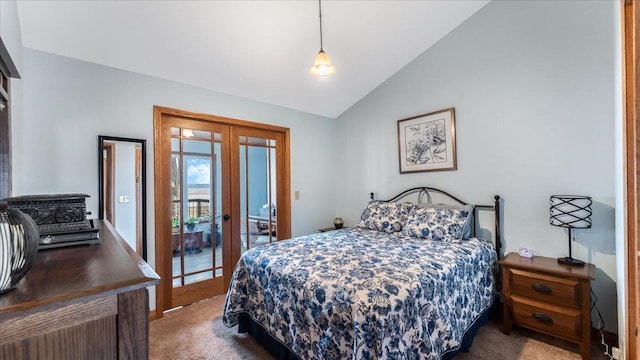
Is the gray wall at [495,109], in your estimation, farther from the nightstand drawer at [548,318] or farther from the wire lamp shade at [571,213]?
the nightstand drawer at [548,318]

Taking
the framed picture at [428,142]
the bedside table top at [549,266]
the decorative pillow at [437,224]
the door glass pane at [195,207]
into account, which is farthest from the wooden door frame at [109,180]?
the bedside table top at [549,266]

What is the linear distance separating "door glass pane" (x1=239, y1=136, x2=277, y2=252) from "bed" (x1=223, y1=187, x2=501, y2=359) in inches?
42.3

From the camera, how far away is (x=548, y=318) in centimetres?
211

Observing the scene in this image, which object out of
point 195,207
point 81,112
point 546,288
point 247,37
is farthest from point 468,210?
point 81,112

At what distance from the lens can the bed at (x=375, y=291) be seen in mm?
1475

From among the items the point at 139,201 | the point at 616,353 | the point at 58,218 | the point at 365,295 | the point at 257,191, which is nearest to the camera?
the point at 58,218

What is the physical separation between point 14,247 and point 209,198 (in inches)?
103

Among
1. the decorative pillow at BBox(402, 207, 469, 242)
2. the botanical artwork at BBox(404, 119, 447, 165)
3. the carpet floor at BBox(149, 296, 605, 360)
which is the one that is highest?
the botanical artwork at BBox(404, 119, 447, 165)

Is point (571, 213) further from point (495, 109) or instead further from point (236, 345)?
point (236, 345)

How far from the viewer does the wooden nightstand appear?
1975 mm

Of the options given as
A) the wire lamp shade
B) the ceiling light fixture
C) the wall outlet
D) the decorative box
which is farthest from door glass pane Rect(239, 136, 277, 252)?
the wall outlet

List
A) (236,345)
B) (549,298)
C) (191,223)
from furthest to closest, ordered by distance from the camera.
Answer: (191,223) < (236,345) < (549,298)

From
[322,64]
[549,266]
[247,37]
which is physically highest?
[247,37]

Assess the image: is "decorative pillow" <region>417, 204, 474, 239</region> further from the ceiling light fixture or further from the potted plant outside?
the potted plant outside
